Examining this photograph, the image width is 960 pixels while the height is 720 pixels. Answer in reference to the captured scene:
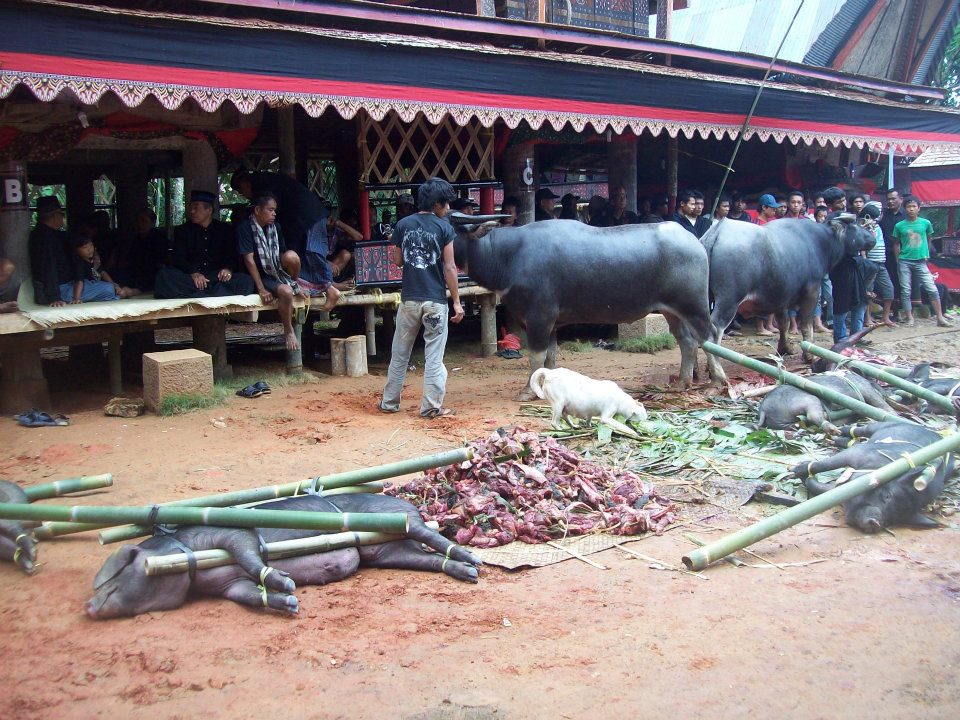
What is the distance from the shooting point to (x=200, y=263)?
8.84 metres

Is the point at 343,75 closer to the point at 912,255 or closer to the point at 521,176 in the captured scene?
the point at 521,176

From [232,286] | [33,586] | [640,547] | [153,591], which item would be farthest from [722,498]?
[232,286]

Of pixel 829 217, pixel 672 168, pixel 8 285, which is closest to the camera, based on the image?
pixel 8 285

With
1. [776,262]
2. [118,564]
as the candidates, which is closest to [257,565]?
[118,564]

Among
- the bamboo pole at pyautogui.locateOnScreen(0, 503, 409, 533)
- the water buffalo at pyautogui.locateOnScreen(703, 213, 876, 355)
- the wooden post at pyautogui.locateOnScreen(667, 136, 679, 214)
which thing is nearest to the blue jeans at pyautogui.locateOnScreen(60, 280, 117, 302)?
the bamboo pole at pyautogui.locateOnScreen(0, 503, 409, 533)

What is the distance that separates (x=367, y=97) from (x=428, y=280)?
168 centimetres

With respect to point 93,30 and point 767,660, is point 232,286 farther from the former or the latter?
point 767,660

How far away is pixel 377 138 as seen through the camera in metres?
10.0

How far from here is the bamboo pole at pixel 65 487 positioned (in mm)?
5246

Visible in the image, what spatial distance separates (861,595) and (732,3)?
20.3 metres

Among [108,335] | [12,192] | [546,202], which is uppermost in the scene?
[12,192]

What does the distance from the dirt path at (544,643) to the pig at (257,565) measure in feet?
0.22

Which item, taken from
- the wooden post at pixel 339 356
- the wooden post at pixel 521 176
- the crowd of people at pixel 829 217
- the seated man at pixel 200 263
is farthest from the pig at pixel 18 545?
the wooden post at pixel 521 176

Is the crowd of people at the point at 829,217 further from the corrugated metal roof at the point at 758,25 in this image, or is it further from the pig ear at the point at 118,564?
the pig ear at the point at 118,564
